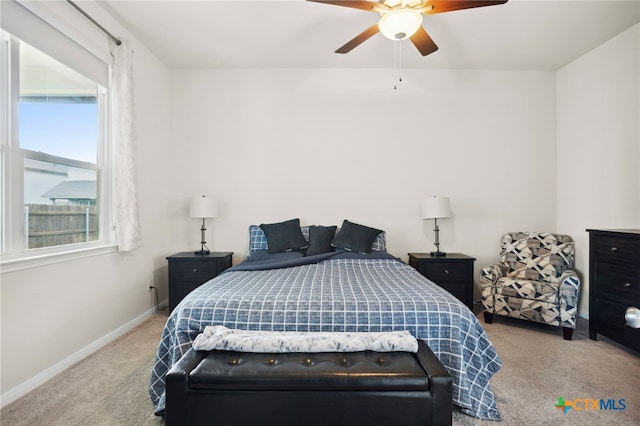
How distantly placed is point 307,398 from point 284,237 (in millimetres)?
1997

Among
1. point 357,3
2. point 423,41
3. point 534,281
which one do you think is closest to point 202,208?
point 357,3

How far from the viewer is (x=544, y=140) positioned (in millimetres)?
3459

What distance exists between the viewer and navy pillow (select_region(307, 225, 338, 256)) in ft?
9.73

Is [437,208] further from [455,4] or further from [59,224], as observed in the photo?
[59,224]

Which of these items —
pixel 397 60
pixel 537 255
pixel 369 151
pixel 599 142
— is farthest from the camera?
pixel 369 151

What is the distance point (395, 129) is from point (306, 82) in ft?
4.08

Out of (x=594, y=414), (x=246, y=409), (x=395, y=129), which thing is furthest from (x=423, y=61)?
(x=246, y=409)

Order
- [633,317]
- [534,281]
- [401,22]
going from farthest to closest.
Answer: [534,281]
[401,22]
[633,317]

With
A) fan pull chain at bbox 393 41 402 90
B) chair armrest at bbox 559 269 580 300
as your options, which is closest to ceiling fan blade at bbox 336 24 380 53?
fan pull chain at bbox 393 41 402 90

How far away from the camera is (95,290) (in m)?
2.33

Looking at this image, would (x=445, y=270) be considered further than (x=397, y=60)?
No

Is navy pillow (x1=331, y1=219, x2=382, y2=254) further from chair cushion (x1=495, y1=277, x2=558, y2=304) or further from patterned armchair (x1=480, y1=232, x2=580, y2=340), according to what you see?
chair cushion (x1=495, y1=277, x2=558, y2=304)

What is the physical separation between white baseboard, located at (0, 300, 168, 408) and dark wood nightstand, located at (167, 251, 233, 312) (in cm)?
45

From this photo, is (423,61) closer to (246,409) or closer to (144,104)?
(144,104)
